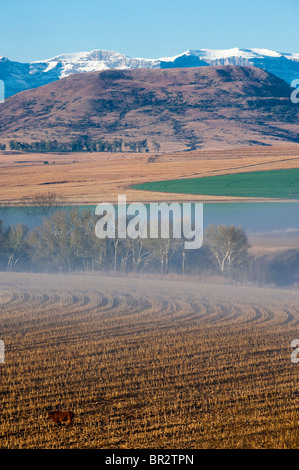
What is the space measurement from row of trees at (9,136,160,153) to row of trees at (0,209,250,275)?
9657cm

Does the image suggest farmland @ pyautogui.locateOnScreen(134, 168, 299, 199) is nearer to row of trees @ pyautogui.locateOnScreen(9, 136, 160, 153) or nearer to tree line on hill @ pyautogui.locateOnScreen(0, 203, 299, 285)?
tree line on hill @ pyautogui.locateOnScreen(0, 203, 299, 285)

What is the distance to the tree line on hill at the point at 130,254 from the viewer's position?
5853 centimetres

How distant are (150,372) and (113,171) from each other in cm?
8767

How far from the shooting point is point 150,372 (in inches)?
912

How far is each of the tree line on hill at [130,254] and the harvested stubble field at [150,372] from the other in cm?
1562

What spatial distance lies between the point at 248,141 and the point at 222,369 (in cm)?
16929

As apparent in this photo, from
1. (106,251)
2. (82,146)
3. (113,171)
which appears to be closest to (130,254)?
(106,251)

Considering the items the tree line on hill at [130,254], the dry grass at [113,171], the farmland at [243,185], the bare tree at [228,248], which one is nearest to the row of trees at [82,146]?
the dry grass at [113,171]

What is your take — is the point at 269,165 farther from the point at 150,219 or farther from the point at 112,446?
the point at 112,446

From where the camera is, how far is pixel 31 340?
94.4 feet

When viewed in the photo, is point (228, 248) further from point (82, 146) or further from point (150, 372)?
point (82, 146)

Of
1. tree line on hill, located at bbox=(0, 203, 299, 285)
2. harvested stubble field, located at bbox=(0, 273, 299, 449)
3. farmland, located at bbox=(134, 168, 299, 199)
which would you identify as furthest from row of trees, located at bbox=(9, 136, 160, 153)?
harvested stubble field, located at bbox=(0, 273, 299, 449)

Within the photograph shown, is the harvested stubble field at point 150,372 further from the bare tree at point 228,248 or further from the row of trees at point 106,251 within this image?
the row of trees at point 106,251

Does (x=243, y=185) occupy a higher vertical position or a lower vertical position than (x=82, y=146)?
lower
